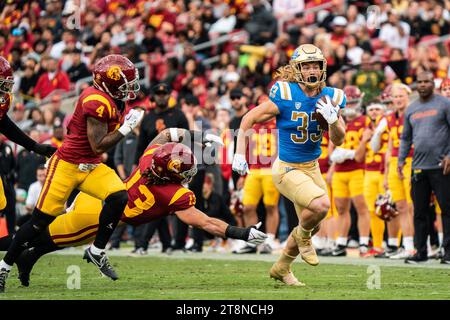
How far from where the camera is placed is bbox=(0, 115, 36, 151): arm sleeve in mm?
9359

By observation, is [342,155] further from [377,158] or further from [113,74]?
[113,74]

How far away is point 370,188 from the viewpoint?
13273 mm

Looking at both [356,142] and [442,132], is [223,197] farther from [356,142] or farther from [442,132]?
[442,132]

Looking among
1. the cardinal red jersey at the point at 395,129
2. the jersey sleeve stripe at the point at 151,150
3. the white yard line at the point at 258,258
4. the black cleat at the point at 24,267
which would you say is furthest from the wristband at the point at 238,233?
the cardinal red jersey at the point at 395,129

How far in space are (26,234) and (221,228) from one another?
1.61 metres

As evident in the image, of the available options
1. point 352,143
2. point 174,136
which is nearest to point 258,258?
point 352,143

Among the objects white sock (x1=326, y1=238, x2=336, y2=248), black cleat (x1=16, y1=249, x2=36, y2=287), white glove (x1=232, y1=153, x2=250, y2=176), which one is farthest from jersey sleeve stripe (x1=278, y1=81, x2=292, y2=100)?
white sock (x1=326, y1=238, x2=336, y2=248)

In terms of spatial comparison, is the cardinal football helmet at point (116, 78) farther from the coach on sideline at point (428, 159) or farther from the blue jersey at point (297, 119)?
the coach on sideline at point (428, 159)

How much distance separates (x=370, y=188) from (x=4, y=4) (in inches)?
488

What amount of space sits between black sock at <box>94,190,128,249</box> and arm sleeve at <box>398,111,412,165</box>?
4108 mm

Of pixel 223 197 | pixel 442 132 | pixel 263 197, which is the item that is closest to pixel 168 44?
pixel 223 197

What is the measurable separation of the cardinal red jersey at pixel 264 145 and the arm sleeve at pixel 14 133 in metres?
4.77

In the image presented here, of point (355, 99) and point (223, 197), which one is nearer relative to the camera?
point (355, 99)

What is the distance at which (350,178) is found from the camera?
13.4 m
